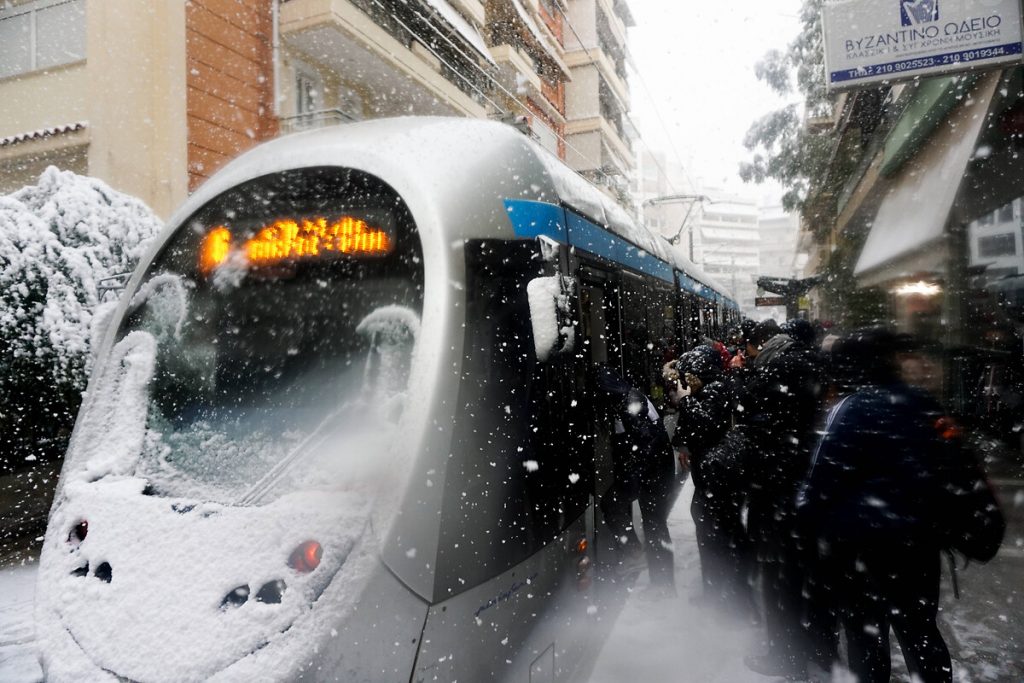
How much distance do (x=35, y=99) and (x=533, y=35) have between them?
54.2ft

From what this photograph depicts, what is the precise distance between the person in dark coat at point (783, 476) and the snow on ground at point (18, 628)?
3.76 metres

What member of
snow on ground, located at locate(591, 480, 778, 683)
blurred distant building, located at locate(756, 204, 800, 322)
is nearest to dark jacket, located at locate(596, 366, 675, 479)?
snow on ground, located at locate(591, 480, 778, 683)

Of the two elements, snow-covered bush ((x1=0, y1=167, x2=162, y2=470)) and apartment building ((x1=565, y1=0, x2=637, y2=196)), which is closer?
snow-covered bush ((x1=0, y1=167, x2=162, y2=470))

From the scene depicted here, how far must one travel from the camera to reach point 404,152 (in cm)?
289

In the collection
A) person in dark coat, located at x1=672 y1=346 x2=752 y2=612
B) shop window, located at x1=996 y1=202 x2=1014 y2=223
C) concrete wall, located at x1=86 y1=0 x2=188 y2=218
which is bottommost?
person in dark coat, located at x1=672 y1=346 x2=752 y2=612

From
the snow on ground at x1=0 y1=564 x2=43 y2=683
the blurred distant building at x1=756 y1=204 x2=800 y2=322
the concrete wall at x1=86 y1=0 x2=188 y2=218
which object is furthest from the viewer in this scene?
the blurred distant building at x1=756 y1=204 x2=800 y2=322

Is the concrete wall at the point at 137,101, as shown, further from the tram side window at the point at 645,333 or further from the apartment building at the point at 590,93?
the apartment building at the point at 590,93

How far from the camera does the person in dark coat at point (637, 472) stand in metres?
4.25

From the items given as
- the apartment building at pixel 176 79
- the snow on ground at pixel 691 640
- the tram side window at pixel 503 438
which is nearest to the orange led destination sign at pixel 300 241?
the tram side window at pixel 503 438

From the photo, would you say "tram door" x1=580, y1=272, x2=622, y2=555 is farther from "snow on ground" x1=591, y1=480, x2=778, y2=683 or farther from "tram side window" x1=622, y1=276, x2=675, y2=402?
"snow on ground" x1=591, y1=480, x2=778, y2=683

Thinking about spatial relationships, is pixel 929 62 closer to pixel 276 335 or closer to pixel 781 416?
pixel 781 416

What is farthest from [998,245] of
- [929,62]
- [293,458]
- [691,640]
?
[293,458]

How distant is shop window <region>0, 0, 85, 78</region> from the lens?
1073cm

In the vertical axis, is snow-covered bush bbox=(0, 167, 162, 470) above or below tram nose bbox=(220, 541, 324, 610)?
above
